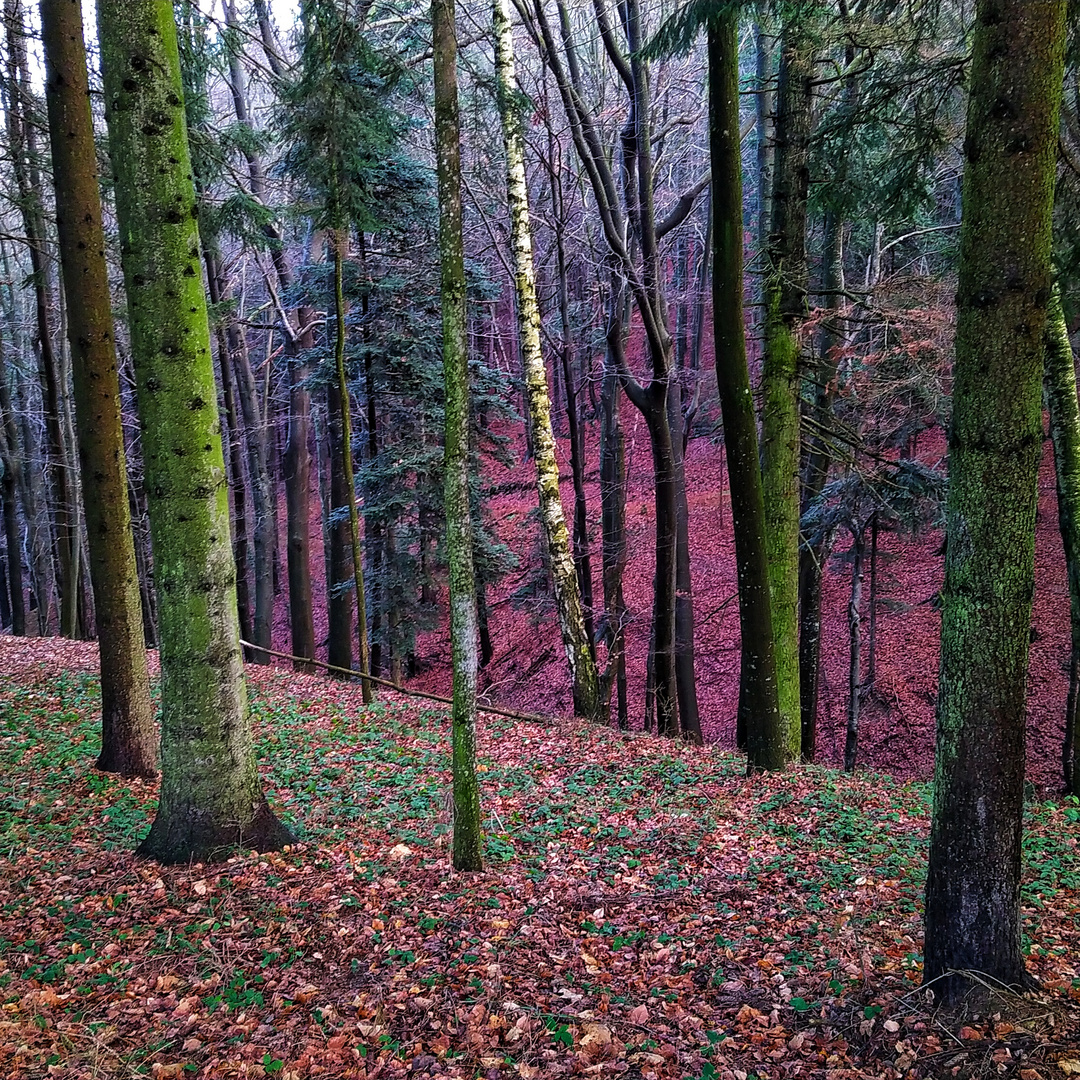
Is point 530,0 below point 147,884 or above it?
above

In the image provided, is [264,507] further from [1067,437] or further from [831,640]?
[1067,437]

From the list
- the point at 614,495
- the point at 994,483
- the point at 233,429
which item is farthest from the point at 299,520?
the point at 994,483

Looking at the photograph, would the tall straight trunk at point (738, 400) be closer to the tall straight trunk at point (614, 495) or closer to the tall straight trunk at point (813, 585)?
the tall straight trunk at point (614, 495)

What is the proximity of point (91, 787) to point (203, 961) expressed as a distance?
3.18 m

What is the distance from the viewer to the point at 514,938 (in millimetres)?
4652

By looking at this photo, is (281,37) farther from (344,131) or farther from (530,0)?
(344,131)

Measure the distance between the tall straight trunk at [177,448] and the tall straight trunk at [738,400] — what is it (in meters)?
4.44

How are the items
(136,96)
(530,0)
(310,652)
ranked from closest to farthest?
(136,96) < (530,0) < (310,652)

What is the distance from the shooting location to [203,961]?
4191 millimetres

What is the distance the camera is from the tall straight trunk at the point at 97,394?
21.1ft

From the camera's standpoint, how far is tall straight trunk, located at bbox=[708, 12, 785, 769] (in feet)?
22.3

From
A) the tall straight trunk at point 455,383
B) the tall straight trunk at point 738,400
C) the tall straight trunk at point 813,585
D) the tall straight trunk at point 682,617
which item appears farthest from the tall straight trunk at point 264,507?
the tall straight trunk at point 455,383

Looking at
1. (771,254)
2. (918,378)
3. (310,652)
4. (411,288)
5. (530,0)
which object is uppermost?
(530,0)

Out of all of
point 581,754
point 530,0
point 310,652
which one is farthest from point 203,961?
point 530,0
